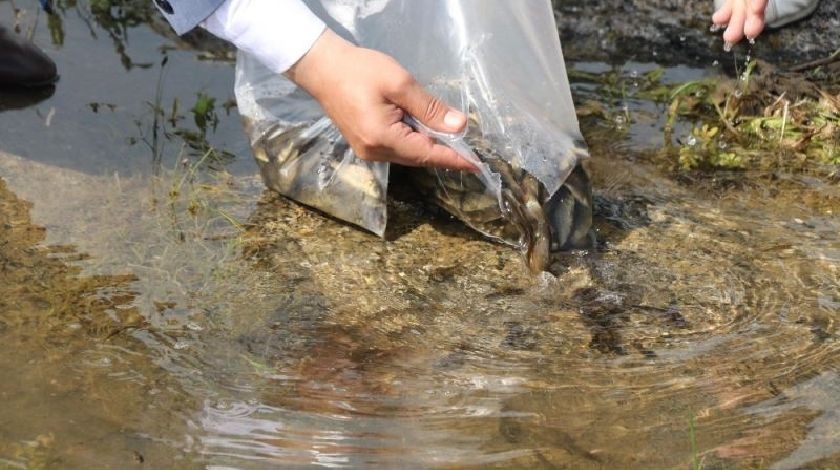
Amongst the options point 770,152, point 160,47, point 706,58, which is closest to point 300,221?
point 160,47

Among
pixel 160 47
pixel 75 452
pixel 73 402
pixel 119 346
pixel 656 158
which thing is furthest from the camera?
pixel 160 47

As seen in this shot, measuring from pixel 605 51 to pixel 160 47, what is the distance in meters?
Result: 1.32

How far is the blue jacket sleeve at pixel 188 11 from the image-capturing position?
2.15 metres

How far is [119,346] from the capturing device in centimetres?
199

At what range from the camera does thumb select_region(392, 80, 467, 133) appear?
207 centimetres

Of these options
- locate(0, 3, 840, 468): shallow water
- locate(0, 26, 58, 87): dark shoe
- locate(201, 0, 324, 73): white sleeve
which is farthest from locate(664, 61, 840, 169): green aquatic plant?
locate(0, 26, 58, 87): dark shoe

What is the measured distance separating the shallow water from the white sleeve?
0.44 metres

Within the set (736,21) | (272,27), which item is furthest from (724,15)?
(272,27)

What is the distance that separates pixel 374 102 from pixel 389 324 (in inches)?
16.4

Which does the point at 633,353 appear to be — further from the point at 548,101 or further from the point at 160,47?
the point at 160,47

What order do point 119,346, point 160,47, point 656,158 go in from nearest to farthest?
point 119,346, point 656,158, point 160,47

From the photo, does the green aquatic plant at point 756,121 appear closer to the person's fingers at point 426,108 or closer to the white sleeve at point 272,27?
the person's fingers at point 426,108

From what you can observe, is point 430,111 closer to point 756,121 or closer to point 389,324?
point 389,324

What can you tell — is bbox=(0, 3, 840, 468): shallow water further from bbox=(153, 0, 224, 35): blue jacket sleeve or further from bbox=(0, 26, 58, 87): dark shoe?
bbox=(153, 0, 224, 35): blue jacket sleeve
